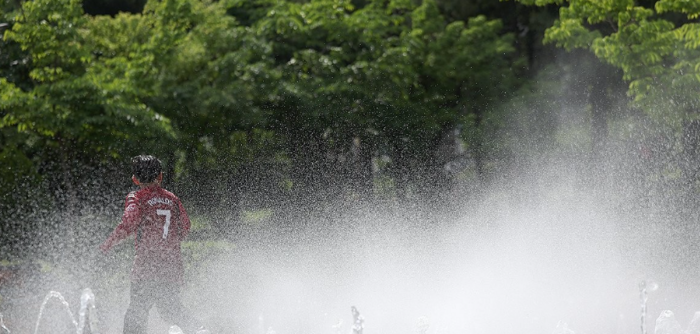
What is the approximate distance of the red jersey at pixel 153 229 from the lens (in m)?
6.96

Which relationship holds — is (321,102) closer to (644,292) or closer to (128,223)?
(644,292)

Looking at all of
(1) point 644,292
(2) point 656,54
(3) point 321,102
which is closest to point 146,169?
(1) point 644,292

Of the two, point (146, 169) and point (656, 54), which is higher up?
point (656, 54)

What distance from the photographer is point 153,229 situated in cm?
700

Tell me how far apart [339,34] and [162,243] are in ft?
37.1

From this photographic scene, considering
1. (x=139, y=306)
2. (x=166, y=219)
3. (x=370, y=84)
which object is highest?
(x=370, y=84)

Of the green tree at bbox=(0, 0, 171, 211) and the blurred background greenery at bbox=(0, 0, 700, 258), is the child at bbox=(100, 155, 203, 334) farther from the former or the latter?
the green tree at bbox=(0, 0, 171, 211)

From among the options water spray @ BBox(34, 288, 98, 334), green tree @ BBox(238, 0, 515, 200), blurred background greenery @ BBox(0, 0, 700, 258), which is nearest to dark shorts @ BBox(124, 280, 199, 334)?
water spray @ BBox(34, 288, 98, 334)

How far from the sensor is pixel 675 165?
1548cm

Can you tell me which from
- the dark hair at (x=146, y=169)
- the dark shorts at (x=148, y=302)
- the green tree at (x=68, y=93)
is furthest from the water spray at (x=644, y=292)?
the green tree at (x=68, y=93)

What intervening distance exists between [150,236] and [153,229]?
0.18 ft

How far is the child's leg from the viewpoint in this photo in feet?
23.1

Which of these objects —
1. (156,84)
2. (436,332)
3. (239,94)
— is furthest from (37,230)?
(436,332)

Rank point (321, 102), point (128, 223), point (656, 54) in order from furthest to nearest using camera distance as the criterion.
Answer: point (321, 102) < point (656, 54) < point (128, 223)
